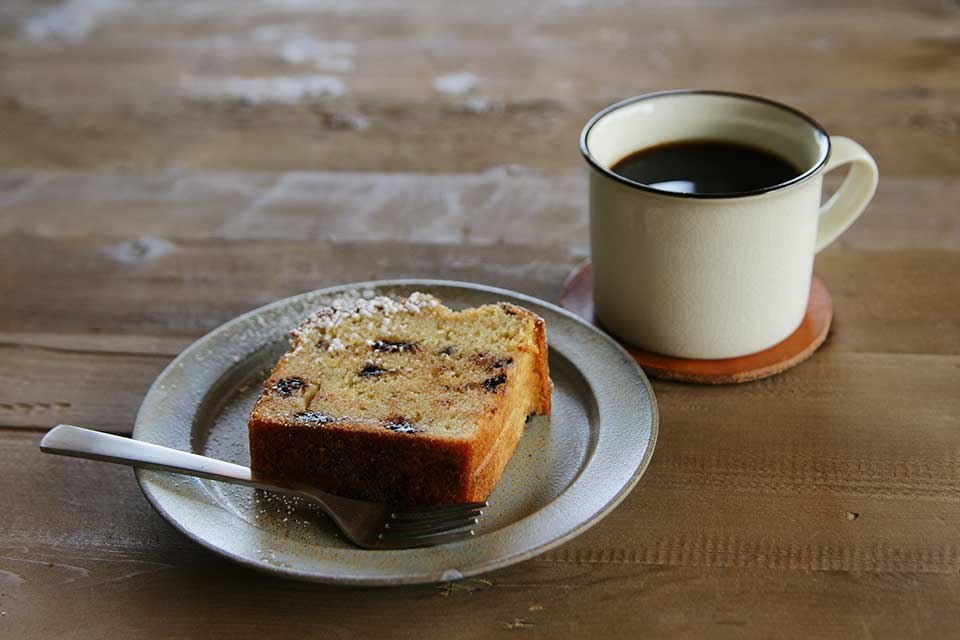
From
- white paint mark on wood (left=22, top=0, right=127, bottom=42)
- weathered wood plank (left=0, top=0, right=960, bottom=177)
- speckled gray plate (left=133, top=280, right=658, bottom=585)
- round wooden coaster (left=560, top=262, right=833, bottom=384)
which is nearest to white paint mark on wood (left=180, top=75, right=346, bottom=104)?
weathered wood plank (left=0, top=0, right=960, bottom=177)

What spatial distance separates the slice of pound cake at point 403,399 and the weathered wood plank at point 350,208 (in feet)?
1.32

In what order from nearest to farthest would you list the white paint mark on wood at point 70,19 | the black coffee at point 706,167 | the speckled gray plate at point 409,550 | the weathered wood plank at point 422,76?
the speckled gray plate at point 409,550, the black coffee at point 706,167, the weathered wood plank at point 422,76, the white paint mark on wood at point 70,19

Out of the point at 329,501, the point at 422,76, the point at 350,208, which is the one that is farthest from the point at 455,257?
the point at 422,76

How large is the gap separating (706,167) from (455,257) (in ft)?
1.25

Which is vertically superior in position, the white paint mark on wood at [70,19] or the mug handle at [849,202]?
the white paint mark on wood at [70,19]

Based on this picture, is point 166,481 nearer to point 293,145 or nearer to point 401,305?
point 401,305

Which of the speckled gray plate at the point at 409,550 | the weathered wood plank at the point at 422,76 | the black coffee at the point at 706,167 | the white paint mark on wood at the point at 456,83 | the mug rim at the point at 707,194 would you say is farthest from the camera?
the white paint mark on wood at the point at 456,83

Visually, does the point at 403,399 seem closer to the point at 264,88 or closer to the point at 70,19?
the point at 264,88

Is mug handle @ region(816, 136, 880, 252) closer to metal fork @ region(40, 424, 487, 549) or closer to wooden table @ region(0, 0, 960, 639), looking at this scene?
wooden table @ region(0, 0, 960, 639)

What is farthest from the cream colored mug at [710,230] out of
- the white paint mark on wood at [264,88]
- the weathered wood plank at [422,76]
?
the white paint mark on wood at [264,88]

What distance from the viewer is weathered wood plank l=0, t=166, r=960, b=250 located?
1463mm

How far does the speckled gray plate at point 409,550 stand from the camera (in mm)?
831

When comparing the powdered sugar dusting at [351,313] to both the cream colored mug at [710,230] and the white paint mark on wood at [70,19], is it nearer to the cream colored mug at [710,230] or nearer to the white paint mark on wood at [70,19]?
the cream colored mug at [710,230]

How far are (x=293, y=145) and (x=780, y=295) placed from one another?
3.06 feet
